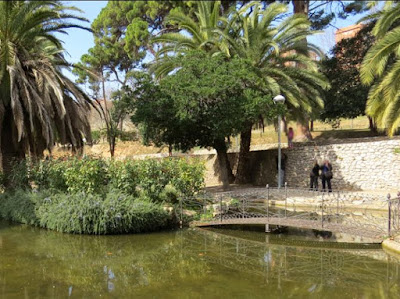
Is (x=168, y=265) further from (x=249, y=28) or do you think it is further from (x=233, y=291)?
(x=249, y=28)

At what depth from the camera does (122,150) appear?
34281 mm

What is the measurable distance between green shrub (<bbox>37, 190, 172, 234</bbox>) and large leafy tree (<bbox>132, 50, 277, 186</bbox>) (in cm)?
558

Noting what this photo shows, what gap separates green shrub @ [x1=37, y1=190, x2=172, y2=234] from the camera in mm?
10094

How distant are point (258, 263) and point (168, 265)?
1848 millimetres

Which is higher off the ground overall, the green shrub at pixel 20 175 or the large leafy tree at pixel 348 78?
the large leafy tree at pixel 348 78

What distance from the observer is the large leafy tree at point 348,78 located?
865 inches

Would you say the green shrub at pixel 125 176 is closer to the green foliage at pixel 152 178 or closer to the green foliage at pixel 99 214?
the green foliage at pixel 152 178

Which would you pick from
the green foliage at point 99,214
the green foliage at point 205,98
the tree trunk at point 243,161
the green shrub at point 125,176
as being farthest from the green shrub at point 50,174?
the tree trunk at point 243,161

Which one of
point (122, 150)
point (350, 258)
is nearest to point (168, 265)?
point (350, 258)

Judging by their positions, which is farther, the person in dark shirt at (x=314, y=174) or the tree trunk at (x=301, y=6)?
the tree trunk at (x=301, y=6)

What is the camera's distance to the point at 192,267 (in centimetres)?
752

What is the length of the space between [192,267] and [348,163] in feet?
40.0

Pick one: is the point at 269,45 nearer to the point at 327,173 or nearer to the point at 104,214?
the point at 327,173

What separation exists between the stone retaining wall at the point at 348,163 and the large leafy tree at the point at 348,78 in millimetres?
4380
